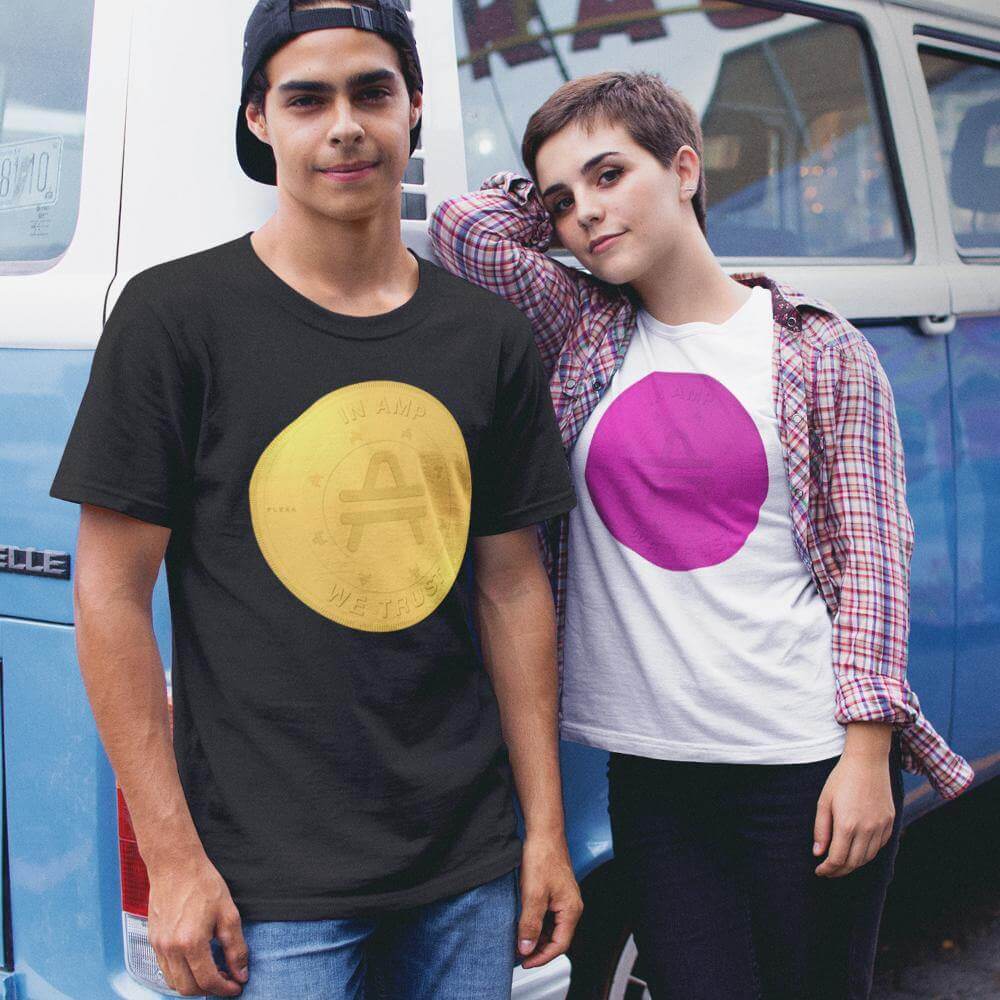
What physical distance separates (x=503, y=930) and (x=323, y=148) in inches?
38.8

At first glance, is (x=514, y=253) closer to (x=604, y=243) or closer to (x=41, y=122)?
(x=604, y=243)

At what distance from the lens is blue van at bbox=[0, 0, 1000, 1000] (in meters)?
1.72

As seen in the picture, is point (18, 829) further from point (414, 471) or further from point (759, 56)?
point (759, 56)

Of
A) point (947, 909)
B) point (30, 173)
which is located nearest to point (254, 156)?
point (30, 173)

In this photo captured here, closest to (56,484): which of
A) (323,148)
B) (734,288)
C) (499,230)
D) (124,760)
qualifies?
(124,760)

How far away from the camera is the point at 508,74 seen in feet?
6.83

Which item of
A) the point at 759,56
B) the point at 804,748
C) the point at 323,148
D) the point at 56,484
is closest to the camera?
the point at 56,484

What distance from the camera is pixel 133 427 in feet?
4.51

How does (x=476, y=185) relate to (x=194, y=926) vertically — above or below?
above

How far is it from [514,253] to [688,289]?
274mm

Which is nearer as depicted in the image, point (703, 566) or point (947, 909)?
point (703, 566)

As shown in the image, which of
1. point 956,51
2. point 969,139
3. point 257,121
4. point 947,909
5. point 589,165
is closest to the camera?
point 257,121

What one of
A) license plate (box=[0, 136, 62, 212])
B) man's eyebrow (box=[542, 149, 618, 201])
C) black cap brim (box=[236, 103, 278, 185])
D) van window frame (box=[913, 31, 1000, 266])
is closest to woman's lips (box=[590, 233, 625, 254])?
man's eyebrow (box=[542, 149, 618, 201])

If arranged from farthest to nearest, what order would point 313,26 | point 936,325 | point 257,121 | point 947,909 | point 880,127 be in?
1. point 947,909
2. point 880,127
3. point 936,325
4. point 257,121
5. point 313,26
